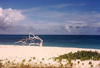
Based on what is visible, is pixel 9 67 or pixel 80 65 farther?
pixel 80 65

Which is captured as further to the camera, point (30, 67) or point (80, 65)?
point (80, 65)

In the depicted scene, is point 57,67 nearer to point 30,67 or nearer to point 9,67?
point 30,67

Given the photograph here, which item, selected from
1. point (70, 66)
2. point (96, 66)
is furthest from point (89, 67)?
point (70, 66)

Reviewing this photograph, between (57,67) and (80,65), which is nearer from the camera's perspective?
(57,67)

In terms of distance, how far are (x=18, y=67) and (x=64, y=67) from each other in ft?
8.25

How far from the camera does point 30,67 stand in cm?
820

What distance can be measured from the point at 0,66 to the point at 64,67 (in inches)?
142

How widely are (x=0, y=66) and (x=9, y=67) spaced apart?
0.65 m

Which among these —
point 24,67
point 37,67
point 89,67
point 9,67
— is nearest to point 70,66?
point 89,67

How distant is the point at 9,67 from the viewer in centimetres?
823

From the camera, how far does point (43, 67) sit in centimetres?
826

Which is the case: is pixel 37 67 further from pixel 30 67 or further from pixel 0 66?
pixel 0 66

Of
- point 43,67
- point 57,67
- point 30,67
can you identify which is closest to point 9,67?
point 30,67

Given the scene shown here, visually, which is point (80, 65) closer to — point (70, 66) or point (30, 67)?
point (70, 66)
